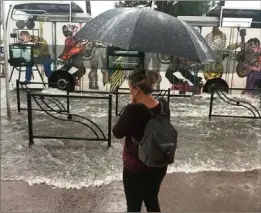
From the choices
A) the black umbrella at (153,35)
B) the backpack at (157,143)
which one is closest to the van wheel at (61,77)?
the black umbrella at (153,35)

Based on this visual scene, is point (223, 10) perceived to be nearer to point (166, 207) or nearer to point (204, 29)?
point (204, 29)

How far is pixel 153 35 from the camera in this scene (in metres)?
2.75

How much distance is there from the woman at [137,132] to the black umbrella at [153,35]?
0.25 m

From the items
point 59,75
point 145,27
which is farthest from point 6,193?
point 59,75

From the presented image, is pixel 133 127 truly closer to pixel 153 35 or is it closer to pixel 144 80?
pixel 144 80

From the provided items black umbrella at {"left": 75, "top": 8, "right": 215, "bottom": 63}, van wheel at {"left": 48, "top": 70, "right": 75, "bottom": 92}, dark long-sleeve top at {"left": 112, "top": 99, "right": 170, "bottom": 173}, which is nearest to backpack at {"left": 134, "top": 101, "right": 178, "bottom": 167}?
dark long-sleeve top at {"left": 112, "top": 99, "right": 170, "bottom": 173}

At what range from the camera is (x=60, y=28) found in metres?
10.4

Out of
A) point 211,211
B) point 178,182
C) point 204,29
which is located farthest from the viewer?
point 204,29

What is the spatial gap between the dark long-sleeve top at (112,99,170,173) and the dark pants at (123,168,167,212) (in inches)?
2.6

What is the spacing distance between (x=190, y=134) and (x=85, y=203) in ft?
11.3

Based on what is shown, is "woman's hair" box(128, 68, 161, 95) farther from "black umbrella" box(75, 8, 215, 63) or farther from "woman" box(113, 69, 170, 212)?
"black umbrella" box(75, 8, 215, 63)

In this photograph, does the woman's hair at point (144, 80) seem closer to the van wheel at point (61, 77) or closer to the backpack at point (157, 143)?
the backpack at point (157, 143)

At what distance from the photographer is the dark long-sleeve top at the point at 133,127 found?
2502mm

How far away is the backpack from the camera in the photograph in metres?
2.45
